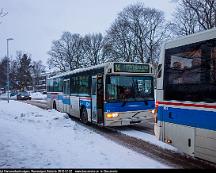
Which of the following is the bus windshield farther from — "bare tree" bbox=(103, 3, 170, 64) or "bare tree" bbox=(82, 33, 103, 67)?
"bare tree" bbox=(82, 33, 103, 67)

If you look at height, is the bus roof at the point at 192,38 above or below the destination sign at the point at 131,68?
above

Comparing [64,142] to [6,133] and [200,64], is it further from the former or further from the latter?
[200,64]

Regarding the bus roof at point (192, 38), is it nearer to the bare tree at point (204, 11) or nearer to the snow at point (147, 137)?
the snow at point (147, 137)

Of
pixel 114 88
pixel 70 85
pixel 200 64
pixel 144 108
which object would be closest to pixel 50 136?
pixel 114 88

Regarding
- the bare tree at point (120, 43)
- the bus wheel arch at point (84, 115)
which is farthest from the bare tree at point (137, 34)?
the bus wheel arch at point (84, 115)

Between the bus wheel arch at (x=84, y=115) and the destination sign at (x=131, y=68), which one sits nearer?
the destination sign at (x=131, y=68)

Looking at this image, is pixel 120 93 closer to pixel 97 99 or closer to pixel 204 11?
pixel 97 99

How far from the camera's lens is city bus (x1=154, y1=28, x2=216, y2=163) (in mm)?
7863

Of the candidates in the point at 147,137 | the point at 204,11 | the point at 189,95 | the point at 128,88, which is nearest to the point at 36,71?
the point at 204,11

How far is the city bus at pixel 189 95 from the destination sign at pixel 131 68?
5.13 m

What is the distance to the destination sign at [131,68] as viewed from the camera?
49.7ft

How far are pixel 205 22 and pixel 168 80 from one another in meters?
38.4

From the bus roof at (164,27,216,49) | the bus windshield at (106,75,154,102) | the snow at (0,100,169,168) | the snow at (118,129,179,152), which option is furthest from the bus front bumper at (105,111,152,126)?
the bus roof at (164,27,216,49)

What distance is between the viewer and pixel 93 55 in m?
77.4
